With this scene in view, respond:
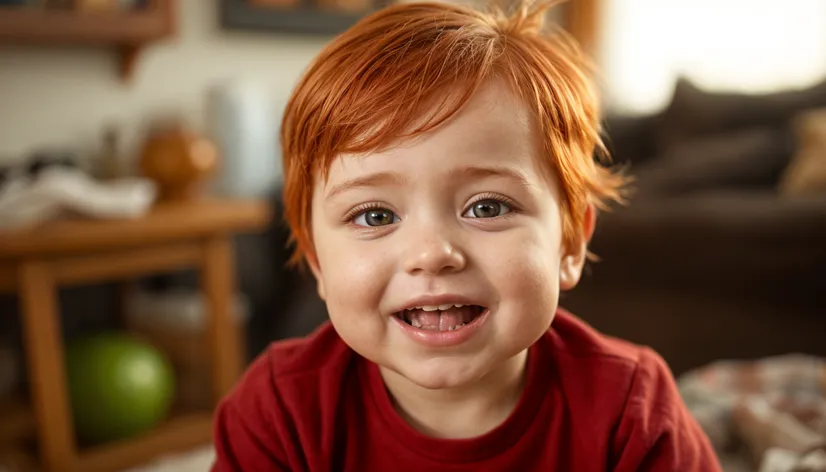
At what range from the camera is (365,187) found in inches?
27.3

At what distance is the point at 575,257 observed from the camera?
2.70 ft

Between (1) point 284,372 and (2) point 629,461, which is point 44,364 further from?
(2) point 629,461

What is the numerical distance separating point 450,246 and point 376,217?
0.30ft

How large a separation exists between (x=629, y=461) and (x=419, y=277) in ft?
1.04

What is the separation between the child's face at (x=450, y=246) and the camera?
0.66 m

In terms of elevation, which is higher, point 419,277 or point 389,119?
point 389,119

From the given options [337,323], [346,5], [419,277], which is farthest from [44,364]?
[346,5]

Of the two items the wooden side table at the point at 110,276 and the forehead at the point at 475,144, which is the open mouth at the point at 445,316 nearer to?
the forehead at the point at 475,144

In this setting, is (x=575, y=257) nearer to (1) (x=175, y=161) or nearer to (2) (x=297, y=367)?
(2) (x=297, y=367)

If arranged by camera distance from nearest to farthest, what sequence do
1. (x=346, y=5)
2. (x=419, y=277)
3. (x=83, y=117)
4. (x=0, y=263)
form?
(x=419, y=277), (x=0, y=263), (x=83, y=117), (x=346, y=5)

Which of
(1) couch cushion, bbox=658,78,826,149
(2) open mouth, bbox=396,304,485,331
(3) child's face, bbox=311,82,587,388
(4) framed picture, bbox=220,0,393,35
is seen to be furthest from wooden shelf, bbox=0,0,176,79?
(1) couch cushion, bbox=658,78,826,149

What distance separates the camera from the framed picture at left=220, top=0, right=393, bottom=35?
99.3 inches

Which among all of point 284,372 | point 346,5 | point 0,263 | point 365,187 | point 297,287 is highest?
point 346,5

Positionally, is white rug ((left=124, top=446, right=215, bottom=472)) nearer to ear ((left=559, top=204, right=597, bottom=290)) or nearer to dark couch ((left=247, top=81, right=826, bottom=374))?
dark couch ((left=247, top=81, right=826, bottom=374))
